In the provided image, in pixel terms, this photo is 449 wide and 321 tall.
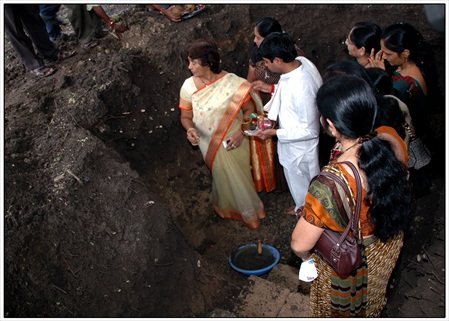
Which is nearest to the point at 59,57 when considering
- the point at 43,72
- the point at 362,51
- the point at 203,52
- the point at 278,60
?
the point at 43,72

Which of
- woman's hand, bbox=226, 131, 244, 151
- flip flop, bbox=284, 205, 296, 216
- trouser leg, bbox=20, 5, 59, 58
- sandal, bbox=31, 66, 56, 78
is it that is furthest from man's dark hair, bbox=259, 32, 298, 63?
trouser leg, bbox=20, 5, 59, 58

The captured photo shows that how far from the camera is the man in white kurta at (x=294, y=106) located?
3.61 meters

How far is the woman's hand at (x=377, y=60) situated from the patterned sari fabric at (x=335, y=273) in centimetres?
181

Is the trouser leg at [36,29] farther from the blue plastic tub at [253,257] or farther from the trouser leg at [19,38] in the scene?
the blue plastic tub at [253,257]

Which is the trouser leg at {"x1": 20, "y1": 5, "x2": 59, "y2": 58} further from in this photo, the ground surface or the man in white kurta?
the man in white kurta

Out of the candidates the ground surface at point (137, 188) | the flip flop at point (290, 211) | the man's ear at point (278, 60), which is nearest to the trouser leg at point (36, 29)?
the ground surface at point (137, 188)

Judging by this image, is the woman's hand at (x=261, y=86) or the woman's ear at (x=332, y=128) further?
the woman's hand at (x=261, y=86)

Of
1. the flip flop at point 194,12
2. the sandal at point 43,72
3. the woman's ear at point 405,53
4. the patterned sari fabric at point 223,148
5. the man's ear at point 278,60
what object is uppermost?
the man's ear at point 278,60

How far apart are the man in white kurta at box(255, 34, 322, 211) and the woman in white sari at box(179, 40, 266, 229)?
399 millimetres

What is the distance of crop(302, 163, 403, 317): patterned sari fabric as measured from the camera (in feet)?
7.45

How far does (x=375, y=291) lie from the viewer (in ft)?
9.23

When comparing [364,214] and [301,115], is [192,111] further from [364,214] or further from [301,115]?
Answer: [364,214]

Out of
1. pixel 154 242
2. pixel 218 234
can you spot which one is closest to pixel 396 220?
pixel 154 242

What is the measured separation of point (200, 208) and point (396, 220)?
9.66 feet
